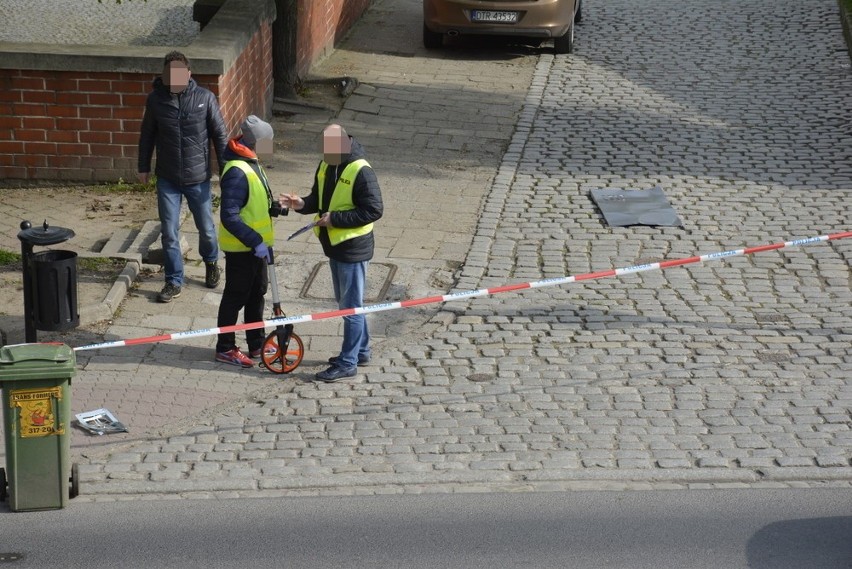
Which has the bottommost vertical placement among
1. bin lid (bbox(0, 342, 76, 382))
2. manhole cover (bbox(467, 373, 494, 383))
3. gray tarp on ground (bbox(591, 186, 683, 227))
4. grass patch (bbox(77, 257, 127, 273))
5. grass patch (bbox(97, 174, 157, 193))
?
grass patch (bbox(97, 174, 157, 193))

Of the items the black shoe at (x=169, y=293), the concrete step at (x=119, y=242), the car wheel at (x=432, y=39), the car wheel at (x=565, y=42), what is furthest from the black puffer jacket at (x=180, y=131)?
the car wheel at (x=565, y=42)

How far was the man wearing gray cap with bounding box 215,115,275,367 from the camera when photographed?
7.97 meters

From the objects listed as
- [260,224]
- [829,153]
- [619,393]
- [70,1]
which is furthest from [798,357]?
[70,1]

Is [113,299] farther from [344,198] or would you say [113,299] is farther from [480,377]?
A: [480,377]

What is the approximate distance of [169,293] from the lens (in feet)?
30.6

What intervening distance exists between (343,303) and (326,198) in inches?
28.1

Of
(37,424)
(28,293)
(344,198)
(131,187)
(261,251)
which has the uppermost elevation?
(344,198)

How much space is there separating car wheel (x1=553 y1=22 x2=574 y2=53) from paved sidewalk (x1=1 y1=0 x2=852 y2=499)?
121 cm

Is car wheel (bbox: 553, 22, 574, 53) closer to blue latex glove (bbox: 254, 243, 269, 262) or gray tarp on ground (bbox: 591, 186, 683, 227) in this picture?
gray tarp on ground (bbox: 591, 186, 683, 227)

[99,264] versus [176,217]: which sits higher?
[176,217]

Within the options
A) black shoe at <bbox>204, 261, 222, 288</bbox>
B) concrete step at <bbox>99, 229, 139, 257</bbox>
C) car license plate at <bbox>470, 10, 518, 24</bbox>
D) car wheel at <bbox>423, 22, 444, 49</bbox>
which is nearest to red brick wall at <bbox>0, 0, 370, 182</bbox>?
concrete step at <bbox>99, 229, 139, 257</bbox>

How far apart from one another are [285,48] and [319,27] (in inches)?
67.1

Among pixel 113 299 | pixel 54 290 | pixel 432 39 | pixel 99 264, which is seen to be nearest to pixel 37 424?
pixel 54 290

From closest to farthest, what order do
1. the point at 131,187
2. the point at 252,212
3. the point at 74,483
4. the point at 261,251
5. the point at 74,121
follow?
the point at 74,483 < the point at 261,251 < the point at 252,212 < the point at 74,121 < the point at 131,187
